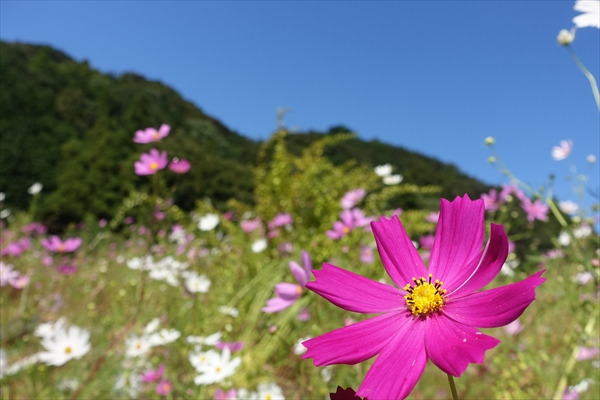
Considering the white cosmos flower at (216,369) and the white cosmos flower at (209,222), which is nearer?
the white cosmos flower at (216,369)

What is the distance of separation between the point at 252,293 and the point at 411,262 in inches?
51.7

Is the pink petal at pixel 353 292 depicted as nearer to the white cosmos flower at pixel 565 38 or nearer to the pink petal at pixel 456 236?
the pink petal at pixel 456 236

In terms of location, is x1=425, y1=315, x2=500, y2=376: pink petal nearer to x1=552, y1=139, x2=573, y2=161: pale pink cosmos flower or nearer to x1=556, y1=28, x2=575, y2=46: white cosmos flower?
x1=556, y1=28, x2=575, y2=46: white cosmos flower

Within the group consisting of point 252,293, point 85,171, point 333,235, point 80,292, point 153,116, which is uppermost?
point 153,116

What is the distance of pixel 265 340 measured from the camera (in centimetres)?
114

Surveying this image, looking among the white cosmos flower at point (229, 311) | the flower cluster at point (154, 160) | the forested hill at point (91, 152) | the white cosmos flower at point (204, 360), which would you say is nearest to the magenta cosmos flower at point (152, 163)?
the flower cluster at point (154, 160)

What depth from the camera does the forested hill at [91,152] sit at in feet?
35.5

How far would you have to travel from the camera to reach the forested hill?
10.8 metres

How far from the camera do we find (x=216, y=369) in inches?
34.0

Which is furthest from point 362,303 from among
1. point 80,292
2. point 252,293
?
point 80,292

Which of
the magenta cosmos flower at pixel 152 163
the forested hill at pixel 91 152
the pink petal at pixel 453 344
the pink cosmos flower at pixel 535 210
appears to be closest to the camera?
the pink petal at pixel 453 344

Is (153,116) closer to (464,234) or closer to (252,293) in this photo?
(252,293)

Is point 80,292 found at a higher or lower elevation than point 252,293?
higher

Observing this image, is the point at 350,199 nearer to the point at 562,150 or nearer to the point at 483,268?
the point at 562,150
